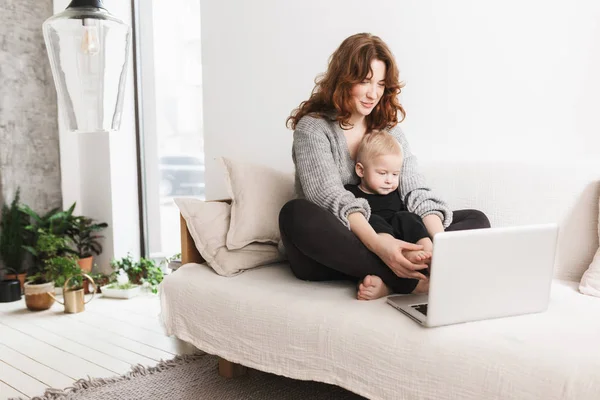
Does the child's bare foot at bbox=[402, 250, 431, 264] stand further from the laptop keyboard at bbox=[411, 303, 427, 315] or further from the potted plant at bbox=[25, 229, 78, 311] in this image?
the potted plant at bbox=[25, 229, 78, 311]

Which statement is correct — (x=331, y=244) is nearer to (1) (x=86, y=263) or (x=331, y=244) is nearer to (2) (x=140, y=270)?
(2) (x=140, y=270)

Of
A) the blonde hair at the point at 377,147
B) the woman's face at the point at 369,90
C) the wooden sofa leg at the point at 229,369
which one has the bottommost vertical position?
the wooden sofa leg at the point at 229,369

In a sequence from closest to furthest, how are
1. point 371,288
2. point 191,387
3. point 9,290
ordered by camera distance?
point 371,288, point 191,387, point 9,290

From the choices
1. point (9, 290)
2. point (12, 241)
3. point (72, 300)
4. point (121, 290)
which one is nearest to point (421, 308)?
point (72, 300)

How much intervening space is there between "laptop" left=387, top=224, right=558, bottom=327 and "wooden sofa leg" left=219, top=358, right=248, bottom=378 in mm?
728

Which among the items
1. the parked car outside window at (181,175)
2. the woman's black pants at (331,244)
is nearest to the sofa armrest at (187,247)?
the woman's black pants at (331,244)

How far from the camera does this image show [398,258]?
4.45 feet

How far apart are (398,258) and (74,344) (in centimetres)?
139

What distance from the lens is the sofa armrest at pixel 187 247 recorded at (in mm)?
1796

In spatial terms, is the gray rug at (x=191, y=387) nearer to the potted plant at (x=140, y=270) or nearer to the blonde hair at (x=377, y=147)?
the blonde hair at (x=377, y=147)

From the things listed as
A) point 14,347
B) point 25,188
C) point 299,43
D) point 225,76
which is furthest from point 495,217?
point 25,188

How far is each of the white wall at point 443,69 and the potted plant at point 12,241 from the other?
1.18m

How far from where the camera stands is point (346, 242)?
1.41 meters

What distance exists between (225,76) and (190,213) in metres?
1.04
